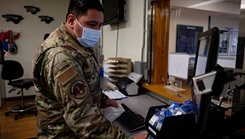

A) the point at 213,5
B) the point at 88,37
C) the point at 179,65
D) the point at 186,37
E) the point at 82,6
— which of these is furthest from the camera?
the point at 186,37

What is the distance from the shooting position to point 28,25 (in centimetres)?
408

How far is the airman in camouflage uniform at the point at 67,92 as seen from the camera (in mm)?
718

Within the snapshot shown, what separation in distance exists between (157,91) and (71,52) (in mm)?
1059

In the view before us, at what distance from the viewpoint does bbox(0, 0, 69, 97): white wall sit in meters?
3.89

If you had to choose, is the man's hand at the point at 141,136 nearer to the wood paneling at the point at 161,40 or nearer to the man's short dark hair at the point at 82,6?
the man's short dark hair at the point at 82,6

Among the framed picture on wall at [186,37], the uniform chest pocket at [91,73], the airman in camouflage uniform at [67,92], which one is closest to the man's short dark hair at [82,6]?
the airman in camouflage uniform at [67,92]

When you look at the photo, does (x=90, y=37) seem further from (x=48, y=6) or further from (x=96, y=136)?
(x=48, y=6)

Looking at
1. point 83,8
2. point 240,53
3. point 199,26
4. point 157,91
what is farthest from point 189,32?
point 83,8

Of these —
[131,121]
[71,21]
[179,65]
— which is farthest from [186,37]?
[71,21]

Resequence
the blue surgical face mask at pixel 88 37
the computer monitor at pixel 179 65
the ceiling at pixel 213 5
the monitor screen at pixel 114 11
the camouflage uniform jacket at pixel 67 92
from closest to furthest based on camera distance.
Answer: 1. the camouflage uniform jacket at pixel 67 92
2. the blue surgical face mask at pixel 88 37
3. the computer monitor at pixel 179 65
4. the monitor screen at pixel 114 11
5. the ceiling at pixel 213 5

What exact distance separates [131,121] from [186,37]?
9.89ft

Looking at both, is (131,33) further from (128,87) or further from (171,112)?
(171,112)

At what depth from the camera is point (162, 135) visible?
2.25ft

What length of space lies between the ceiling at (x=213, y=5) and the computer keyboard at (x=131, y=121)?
7.95 feet
